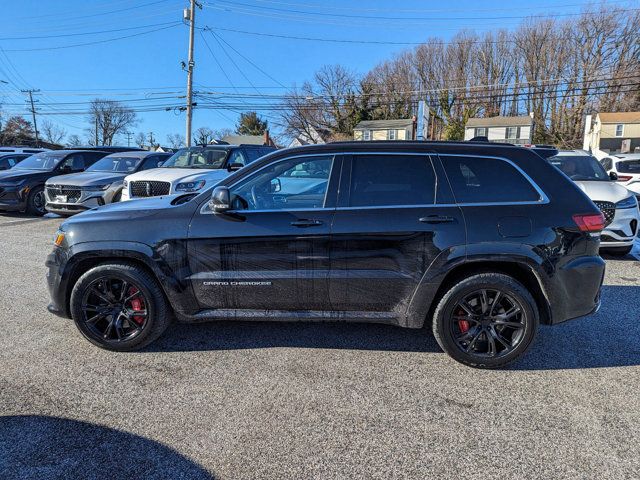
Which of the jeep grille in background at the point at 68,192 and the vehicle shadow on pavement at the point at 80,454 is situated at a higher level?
the jeep grille in background at the point at 68,192

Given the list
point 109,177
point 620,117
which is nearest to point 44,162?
point 109,177

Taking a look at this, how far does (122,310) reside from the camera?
3.69m

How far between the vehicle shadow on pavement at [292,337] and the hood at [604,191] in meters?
4.58

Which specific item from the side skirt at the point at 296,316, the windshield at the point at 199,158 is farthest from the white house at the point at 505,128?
the side skirt at the point at 296,316

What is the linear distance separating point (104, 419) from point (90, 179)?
918 centimetres

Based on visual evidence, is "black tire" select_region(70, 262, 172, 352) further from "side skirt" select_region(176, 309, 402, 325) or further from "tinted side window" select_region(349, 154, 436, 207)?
"tinted side window" select_region(349, 154, 436, 207)

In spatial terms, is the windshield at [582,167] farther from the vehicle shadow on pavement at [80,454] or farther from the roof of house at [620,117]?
the roof of house at [620,117]

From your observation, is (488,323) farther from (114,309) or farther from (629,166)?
(629,166)

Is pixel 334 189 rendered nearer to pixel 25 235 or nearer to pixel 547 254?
pixel 547 254

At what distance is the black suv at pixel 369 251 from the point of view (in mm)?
3355

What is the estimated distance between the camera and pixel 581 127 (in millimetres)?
53844

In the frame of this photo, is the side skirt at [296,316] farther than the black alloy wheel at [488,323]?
Yes

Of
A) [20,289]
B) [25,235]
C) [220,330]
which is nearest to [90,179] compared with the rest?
[25,235]

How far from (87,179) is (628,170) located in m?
16.5
